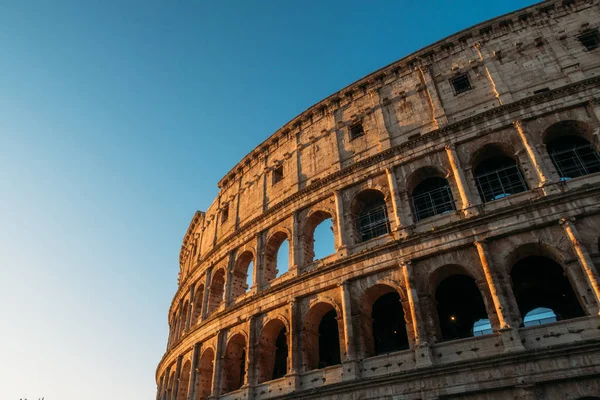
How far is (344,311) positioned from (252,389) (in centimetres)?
455

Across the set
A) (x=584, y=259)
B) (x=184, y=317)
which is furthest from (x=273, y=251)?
(x=584, y=259)

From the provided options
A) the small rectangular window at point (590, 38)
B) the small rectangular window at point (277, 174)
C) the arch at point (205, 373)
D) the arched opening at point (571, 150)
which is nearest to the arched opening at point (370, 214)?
the small rectangular window at point (277, 174)

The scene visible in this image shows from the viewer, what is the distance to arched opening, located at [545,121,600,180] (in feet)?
42.7

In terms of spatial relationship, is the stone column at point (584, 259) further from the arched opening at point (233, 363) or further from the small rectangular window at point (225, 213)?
the small rectangular window at point (225, 213)

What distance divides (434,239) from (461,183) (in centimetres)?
229

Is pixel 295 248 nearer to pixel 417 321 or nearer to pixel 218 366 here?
pixel 218 366

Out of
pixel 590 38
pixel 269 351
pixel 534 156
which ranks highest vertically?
pixel 590 38

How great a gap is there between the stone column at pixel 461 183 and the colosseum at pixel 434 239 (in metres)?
0.07

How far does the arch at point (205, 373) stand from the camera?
1734cm

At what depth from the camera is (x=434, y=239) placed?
12.7 metres

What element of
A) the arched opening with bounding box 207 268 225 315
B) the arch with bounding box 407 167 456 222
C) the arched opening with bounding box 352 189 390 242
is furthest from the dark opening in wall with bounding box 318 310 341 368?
the arched opening with bounding box 207 268 225 315

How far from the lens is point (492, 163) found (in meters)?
14.7

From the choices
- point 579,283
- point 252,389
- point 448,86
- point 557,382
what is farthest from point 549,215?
point 252,389

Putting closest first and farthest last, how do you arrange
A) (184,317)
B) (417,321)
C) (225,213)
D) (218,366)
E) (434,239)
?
(417,321) < (434,239) < (218,366) < (225,213) < (184,317)
